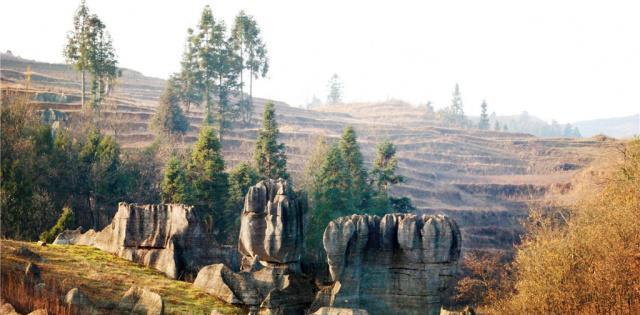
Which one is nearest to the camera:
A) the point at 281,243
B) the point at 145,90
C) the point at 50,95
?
the point at 281,243

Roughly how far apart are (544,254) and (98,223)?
89.5ft

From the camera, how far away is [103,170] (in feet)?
140

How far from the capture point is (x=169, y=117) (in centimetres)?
6881

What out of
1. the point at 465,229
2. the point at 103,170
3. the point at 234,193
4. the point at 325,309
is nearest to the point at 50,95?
the point at 103,170

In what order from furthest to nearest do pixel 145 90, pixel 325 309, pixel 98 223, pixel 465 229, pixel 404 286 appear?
pixel 145 90 → pixel 465 229 → pixel 98 223 → pixel 404 286 → pixel 325 309

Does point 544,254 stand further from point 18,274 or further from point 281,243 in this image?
point 18,274

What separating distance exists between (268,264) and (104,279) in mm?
5720

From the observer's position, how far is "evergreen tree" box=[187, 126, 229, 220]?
40.2m

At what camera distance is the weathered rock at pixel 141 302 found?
816 inches

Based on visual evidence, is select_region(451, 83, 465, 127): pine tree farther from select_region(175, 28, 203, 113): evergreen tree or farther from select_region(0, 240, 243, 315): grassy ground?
select_region(0, 240, 243, 315): grassy ground

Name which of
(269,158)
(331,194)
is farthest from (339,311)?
(269,158)

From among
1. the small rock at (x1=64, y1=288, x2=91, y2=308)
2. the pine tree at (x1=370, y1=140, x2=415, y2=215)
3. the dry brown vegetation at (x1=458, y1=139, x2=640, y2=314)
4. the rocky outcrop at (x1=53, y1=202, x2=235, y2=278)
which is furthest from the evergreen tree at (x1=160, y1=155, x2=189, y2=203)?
the dry brown vegetation at (x1=458, y1=139, x2=640, y2=314)

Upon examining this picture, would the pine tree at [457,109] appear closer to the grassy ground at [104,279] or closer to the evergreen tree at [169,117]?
the evergreen tree at [169,117]

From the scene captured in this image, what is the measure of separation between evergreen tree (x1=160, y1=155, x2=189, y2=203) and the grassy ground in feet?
40.2
